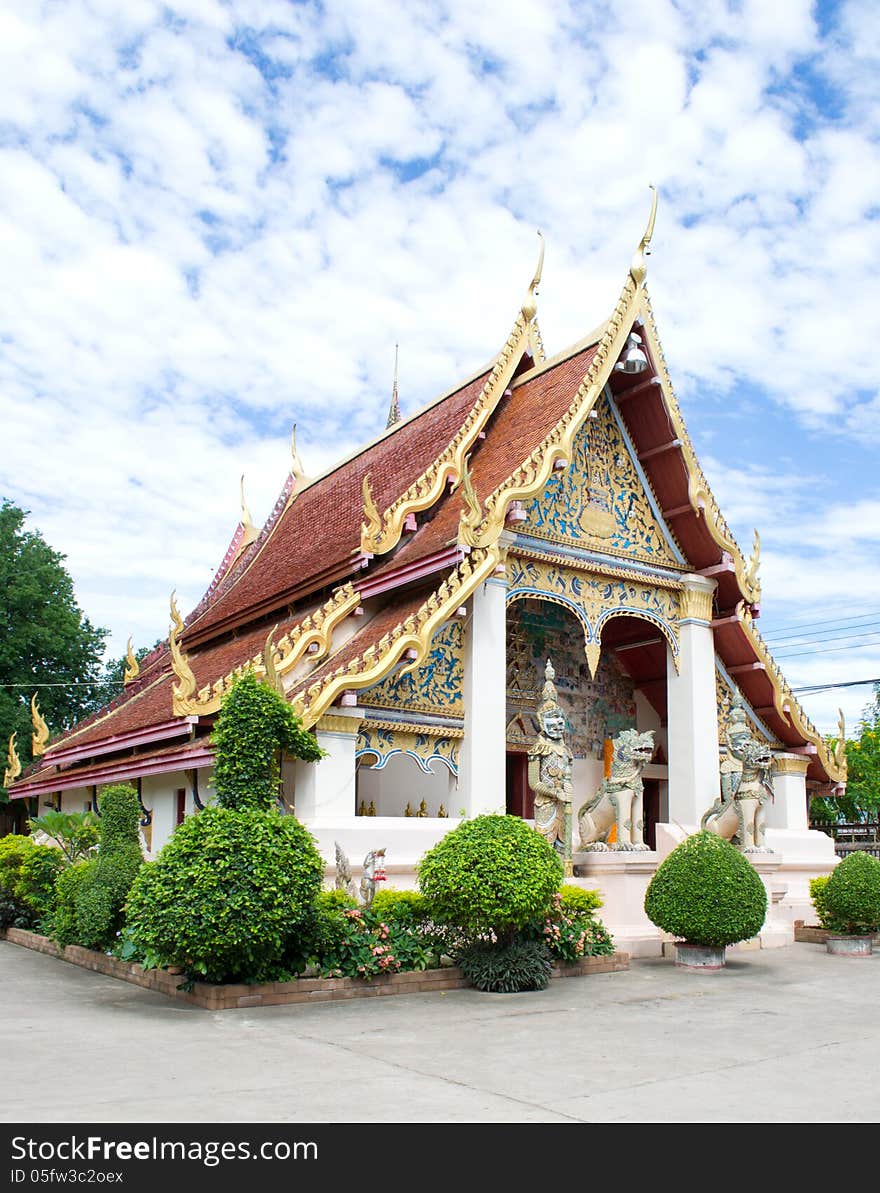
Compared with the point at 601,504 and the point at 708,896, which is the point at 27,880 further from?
the point at 601,504

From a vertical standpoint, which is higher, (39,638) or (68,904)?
(39,638)

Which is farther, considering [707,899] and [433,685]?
[433,685]

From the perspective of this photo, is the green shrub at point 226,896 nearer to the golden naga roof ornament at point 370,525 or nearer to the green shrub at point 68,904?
the green shrub at point 68,904

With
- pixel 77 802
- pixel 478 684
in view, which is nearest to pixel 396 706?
pixel 478 684

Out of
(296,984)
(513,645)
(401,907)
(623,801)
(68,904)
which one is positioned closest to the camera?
(296,984)

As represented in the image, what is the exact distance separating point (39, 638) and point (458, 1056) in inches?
767

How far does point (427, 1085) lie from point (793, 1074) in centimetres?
182

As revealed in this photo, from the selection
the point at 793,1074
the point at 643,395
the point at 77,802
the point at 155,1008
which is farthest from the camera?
the point at 77,802

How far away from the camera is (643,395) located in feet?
42.8

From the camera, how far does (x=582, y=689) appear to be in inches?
573

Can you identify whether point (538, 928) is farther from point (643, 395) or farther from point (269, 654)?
point (643, 395)

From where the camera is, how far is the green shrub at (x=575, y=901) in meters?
9.68

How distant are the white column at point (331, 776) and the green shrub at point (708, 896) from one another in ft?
9.15

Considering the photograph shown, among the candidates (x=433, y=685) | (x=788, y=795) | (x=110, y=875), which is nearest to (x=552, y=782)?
(x=433, y=685)
